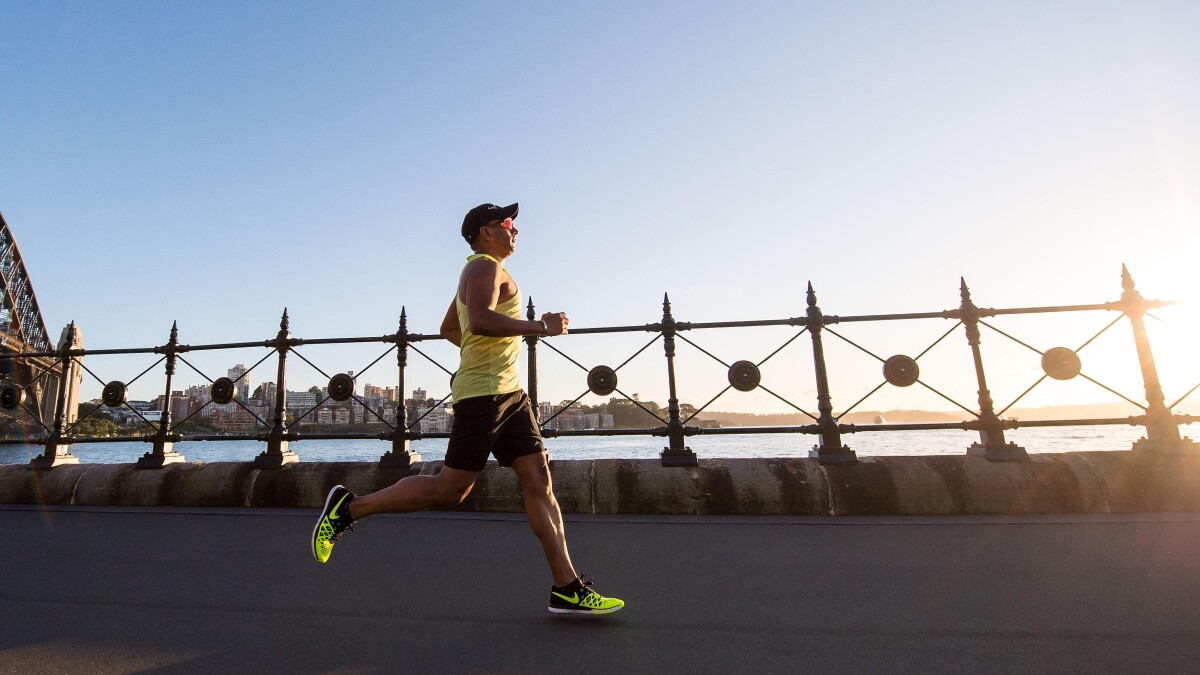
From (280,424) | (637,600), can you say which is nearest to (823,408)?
(637,600)

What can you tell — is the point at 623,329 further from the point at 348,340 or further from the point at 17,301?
the point at 17,301

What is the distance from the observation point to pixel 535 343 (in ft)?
17.7

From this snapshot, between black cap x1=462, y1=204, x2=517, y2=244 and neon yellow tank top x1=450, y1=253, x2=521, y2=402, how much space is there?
0.15m

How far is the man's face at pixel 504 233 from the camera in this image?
283 centimetres

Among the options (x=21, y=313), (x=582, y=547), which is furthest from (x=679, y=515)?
(x=21, y=313)

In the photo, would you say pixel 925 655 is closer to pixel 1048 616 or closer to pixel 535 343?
pixel 1048 616

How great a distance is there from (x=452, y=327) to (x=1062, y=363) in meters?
5.36

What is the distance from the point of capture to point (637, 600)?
8.20 ft

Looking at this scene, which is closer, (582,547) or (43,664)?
(43,664)

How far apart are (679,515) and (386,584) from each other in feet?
8.25

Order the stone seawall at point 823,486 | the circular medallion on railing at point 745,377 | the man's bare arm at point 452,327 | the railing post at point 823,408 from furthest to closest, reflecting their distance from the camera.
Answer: the circular medallion on railing at point 745,377 < the railing post at point 823,408 < the stone seawall at point 823,486 < the man's bare arm at point 452,327

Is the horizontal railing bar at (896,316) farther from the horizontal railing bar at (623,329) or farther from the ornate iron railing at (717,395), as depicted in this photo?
the horizontal railing bar at (623,329)

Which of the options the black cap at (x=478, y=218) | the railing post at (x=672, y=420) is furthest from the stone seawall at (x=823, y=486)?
the black cap at (x=478, y=218)

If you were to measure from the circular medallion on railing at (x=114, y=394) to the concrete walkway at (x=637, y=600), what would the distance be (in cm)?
260
